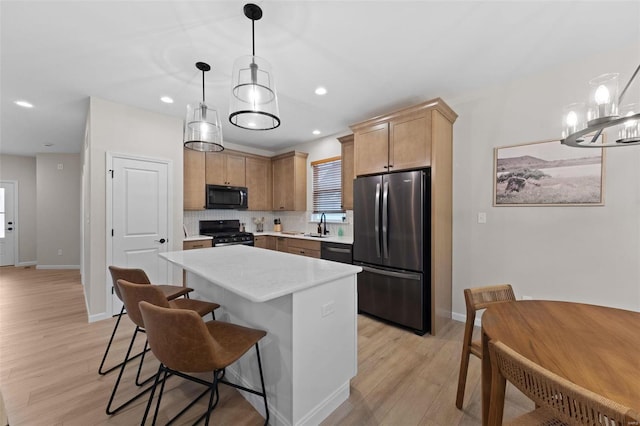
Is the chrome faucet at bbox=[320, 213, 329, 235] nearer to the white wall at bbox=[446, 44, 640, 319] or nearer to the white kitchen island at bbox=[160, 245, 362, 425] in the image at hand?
the white wall at bbox=[446, 44, 640, 319]

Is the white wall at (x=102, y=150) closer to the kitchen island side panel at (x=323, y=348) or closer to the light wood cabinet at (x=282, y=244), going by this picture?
the light wood cabinet at (x=282, y=244)

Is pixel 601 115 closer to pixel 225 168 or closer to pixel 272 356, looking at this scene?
pixel 272 356

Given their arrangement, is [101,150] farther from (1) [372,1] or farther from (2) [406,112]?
(2) [406,112]

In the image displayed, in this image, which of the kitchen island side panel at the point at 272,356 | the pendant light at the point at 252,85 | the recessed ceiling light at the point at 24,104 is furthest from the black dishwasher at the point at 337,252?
the recessed ceiling light at the point at 24,104

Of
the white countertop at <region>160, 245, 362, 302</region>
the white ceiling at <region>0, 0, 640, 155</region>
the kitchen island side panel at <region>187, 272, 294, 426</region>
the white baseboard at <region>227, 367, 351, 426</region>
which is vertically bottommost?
the white baseboard at <region>227, 367, 351, 426</region>

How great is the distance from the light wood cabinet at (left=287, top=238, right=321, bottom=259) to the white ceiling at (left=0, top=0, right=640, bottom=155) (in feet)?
6.71

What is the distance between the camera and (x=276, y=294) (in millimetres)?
1280

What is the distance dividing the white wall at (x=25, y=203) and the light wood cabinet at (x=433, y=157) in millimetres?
8173

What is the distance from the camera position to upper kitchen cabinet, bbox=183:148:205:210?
4.18m

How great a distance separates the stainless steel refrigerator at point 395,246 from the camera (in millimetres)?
2760

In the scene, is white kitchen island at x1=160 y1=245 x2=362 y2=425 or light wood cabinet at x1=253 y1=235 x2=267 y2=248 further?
light wood cabinet at x1=253 y1=235 x2=267 y2=248

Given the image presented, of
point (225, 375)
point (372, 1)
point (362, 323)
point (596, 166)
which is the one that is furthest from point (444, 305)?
point (372, 1)

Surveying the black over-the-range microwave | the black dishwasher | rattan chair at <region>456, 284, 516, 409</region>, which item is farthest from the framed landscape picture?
the black over-the-range microwave

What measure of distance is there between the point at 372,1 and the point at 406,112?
137 centimetres
